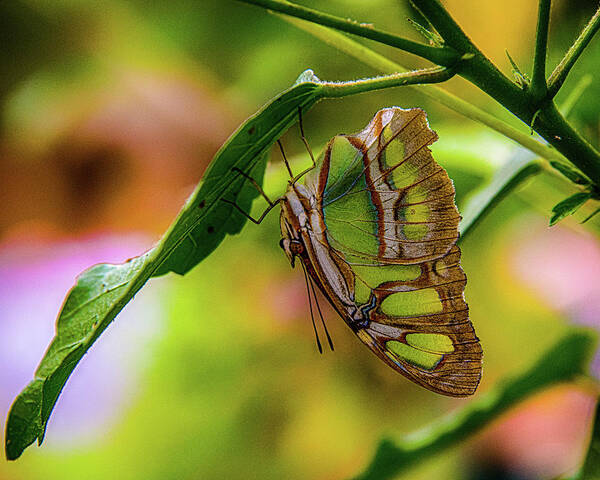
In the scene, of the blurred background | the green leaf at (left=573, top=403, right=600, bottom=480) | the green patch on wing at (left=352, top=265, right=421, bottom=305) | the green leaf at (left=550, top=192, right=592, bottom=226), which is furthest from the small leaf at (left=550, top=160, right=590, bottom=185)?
the blurred background

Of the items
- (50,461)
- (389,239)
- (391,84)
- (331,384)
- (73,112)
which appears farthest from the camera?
(73,112)

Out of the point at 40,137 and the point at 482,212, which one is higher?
the point at 40,137

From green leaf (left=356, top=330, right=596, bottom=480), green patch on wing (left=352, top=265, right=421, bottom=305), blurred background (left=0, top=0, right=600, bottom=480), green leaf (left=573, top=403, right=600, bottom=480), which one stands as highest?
blurred background (left=0, top=0, right=600, bottom=480)

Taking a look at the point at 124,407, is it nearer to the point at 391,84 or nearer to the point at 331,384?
the point at 331,384

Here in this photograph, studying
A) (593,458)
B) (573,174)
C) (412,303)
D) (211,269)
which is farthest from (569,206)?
(211,269)

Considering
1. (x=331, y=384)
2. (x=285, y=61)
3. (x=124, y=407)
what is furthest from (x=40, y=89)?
(x=331, y=384)

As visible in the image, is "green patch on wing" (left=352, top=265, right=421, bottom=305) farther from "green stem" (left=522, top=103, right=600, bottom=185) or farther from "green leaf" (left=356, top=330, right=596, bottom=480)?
"green leaf" (left=356, top=330, right=596, bottom=480)
